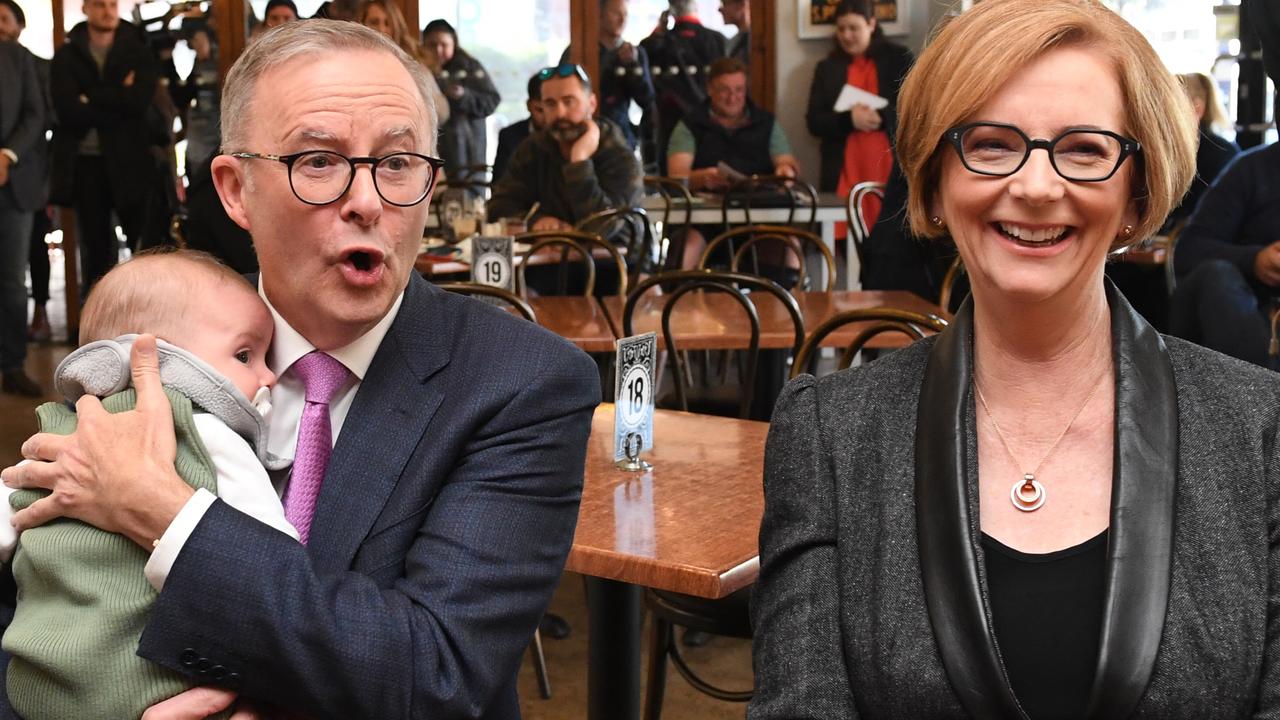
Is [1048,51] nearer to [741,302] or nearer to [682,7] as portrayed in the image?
[741,302]

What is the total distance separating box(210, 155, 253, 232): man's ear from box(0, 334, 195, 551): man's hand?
0.26 metres

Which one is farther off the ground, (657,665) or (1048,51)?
(1048,51)

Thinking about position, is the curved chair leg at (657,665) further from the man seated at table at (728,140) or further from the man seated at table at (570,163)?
the man seated at table at (728,140)

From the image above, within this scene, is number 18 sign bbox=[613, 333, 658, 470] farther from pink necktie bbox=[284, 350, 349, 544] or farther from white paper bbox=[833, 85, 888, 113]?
white paper bbox=[833, 85, 888, 113]

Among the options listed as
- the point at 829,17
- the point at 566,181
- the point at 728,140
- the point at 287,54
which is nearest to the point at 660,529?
the point at 287,54

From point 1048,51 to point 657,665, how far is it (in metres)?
1.61

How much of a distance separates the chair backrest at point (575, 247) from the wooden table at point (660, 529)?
205 centimetres

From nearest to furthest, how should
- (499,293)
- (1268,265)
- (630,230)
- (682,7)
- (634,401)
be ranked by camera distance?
1. (634,401)
2. (499,293)
3. (1268,265)
4. (630,230)
5. (682,7)

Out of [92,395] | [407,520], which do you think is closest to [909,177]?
[407,520]

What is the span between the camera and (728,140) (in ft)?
29.9

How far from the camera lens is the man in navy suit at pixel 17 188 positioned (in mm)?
6859

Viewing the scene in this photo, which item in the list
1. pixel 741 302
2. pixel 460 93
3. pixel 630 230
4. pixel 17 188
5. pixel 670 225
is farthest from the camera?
pixel 460 93

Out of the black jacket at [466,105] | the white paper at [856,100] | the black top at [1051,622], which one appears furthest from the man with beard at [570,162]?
the black top at [1051,622]

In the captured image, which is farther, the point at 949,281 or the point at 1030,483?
the point at 949,281
